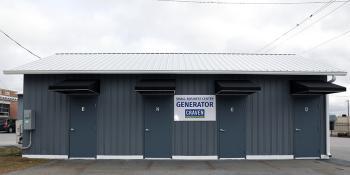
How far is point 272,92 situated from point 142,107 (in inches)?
193

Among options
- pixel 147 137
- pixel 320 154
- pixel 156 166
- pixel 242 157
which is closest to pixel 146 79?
pixel 147 137

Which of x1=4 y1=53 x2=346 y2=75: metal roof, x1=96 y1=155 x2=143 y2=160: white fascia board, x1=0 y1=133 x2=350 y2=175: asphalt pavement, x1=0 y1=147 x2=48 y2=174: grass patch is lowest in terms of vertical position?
x1=0 y1=133 x2=350 y2=175: asphalt pavement

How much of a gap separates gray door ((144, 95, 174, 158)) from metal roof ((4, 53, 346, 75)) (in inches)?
49.7

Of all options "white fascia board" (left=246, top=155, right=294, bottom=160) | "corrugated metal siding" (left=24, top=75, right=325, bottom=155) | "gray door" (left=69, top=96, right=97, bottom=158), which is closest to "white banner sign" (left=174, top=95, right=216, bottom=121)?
"corrugated metal siding" (left=24, top=75, right=325, bottom=155)

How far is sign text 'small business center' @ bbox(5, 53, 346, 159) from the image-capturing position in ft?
53.8

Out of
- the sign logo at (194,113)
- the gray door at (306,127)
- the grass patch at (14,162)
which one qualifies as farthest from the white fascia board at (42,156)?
the gray door at (306,127)

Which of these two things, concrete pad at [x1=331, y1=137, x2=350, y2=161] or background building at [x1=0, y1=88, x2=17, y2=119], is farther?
background building at [x1=0, y1=88, x2=17, y2=119]

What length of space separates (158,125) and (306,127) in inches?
220

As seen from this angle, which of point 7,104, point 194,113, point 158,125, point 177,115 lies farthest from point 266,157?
point 7,104

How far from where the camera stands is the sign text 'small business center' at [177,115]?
646 inches

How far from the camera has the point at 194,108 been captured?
1647 cm

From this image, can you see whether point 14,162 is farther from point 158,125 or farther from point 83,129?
point 158,125

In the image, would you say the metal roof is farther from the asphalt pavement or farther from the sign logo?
the asphalt pavement

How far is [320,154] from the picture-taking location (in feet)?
55.3
